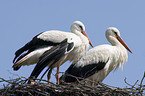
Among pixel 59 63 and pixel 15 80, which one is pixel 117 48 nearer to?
pixel 59 63

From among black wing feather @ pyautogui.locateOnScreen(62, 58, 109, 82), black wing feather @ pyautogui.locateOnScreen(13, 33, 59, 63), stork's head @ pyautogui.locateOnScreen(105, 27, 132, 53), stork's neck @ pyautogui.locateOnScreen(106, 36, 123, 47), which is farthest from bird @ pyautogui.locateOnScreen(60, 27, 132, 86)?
black wing feather @ pyautogui.locateOnScreen(13, 33, 59, 63)

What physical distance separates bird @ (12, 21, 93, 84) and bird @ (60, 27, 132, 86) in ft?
0.68

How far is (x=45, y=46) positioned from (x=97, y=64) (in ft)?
4.14

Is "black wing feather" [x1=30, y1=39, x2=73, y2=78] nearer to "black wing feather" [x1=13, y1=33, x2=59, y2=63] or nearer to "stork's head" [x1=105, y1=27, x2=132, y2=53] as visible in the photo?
"black wing feather" [x1=13, y1=33, x2=59, y2=63]

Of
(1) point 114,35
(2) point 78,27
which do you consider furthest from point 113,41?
(2) point 78,27

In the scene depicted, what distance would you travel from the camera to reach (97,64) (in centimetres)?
1008

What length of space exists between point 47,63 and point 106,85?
159 cm

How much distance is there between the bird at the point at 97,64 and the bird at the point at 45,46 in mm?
208

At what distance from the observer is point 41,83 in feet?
27.7

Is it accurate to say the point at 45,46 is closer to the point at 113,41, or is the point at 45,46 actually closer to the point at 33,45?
the point at 33,45

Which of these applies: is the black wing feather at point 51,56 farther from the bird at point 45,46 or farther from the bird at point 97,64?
the bird at point 97,64

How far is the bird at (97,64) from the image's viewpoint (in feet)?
32.9

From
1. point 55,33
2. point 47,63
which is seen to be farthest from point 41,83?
point 55,33

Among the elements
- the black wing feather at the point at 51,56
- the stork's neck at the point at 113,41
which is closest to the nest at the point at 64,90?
the black wing feather at the point at 51,56
